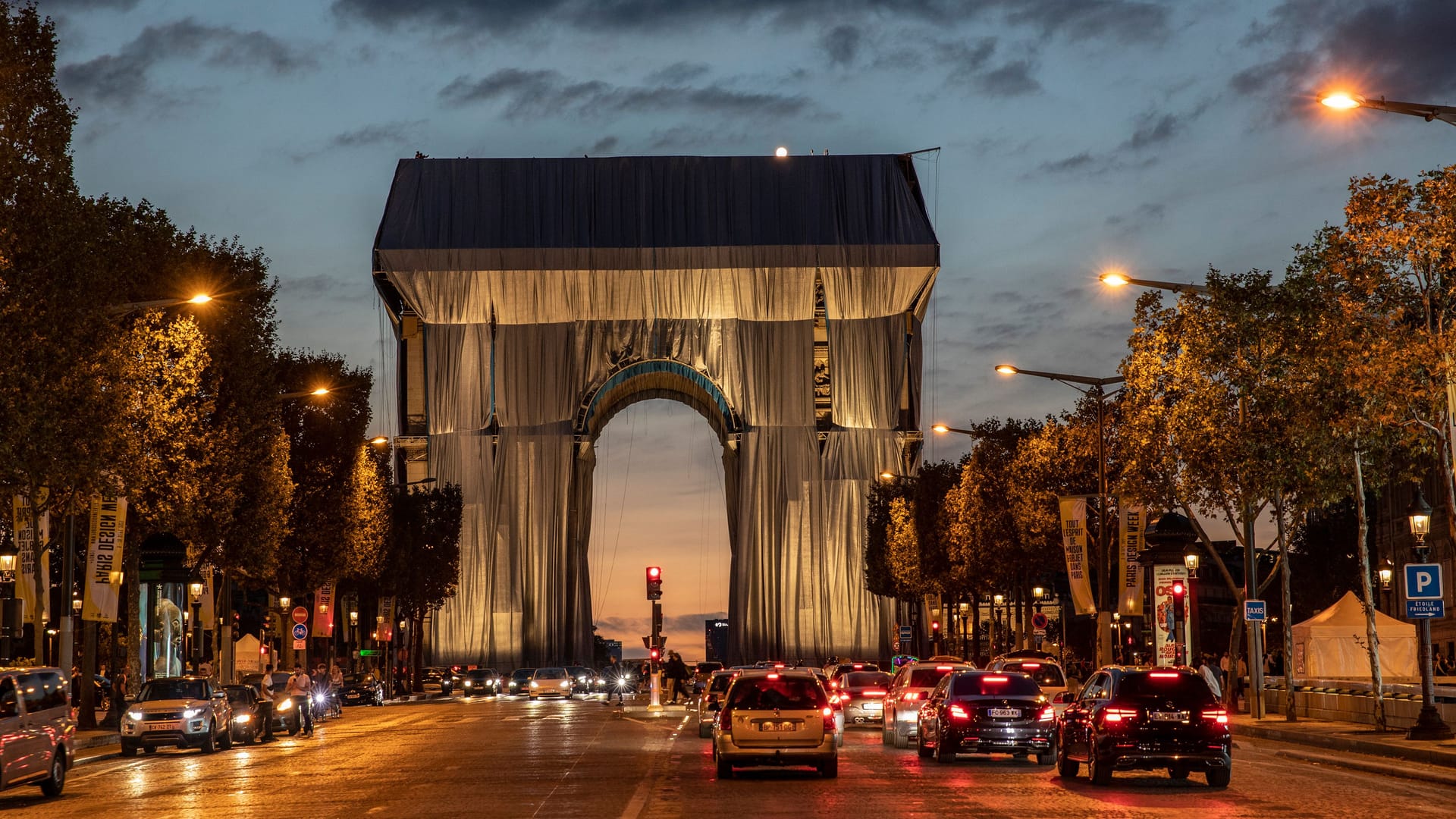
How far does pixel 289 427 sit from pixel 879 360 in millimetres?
50655

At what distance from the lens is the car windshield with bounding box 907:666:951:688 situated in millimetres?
35625

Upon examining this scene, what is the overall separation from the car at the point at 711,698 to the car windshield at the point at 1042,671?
7035 mm

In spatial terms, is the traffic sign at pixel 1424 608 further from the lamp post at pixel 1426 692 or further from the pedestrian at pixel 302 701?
the pedestrian at pixel 302 701

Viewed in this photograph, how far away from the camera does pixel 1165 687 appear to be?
24344 mm

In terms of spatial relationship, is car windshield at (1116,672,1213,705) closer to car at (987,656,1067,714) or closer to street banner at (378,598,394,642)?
car at (987,656,1067,714)

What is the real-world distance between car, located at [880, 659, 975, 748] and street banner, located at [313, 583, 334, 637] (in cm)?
3837

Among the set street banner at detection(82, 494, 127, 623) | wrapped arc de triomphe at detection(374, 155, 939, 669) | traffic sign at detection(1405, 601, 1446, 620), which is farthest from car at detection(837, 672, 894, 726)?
wrapped arc de triomphe at detection(374, 155, 939, 669)

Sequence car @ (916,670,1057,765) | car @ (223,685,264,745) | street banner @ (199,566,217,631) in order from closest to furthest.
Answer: car @ (916,670,1057,765), car @ (223,685,264,745), street banner @ (199,566,217,631)

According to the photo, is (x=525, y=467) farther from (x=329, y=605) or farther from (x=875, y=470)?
(x=329, y=605)

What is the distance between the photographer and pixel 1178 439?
43.3m

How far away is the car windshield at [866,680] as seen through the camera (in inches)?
1785

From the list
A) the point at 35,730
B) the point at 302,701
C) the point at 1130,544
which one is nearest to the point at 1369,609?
the point at 1130,544

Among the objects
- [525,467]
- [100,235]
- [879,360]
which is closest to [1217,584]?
[879,360]

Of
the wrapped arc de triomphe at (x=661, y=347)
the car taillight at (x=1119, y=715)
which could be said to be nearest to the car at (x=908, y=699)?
the car taillight at (x=1119, y=715)
